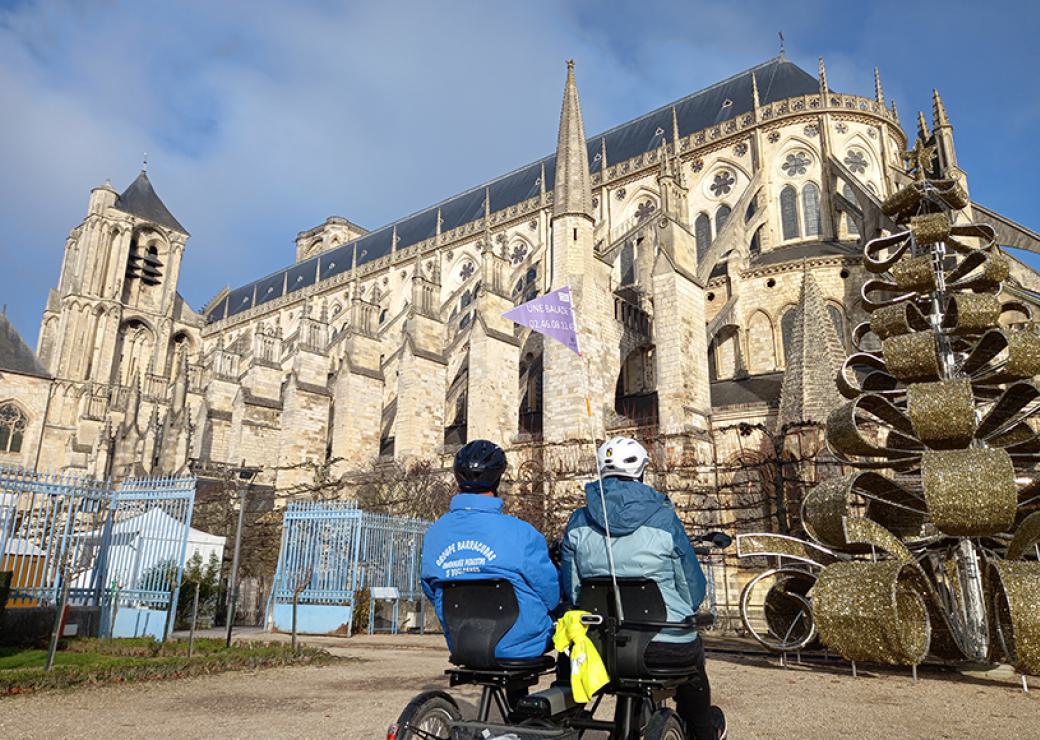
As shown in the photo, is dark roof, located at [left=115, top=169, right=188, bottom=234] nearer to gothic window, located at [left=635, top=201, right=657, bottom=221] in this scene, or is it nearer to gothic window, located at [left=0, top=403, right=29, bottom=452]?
gothic window, located at [left=0, top=403, right=29, bottom=452]

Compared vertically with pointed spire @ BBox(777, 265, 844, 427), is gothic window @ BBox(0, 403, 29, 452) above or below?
above

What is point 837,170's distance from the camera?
77.4ft

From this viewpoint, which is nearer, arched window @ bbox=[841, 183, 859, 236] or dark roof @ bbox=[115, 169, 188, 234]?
arched window @ bbox=[841, 183, 859, 236]

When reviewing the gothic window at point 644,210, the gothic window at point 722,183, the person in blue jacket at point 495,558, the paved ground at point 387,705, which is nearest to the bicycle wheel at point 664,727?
the person in blue jacket at point 495,558

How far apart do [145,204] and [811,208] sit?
42156 millimetres

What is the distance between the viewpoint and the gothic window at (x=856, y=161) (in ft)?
81.6

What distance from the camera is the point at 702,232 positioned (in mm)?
26953

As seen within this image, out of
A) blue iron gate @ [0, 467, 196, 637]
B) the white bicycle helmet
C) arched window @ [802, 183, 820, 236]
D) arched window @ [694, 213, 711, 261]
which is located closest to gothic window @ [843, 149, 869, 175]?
arched window @ [802, 183, 820, 236]

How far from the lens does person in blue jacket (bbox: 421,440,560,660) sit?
2.76 meters

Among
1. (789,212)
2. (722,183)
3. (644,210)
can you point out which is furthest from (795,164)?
(644,210)

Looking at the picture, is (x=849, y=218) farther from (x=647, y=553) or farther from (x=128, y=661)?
(x=647, y=553)

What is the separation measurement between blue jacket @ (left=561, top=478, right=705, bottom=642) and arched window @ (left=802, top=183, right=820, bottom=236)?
78.3 ft

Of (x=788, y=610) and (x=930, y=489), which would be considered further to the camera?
(x=788, y=610)

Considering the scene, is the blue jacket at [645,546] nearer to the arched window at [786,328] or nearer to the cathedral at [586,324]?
the cathedral at [586,324]
